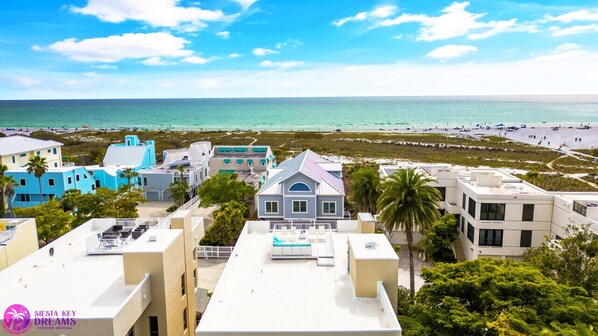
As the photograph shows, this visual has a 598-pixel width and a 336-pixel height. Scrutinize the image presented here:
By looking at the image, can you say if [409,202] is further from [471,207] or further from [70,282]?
[70,282]

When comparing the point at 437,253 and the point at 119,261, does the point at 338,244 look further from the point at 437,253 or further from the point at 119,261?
the point at 437,253

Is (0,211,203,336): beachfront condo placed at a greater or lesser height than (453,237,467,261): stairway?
greater

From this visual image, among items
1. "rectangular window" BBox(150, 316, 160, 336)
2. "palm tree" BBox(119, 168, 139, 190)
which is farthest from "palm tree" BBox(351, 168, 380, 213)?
"palm tree" BBox(119, 168, 139, 190)

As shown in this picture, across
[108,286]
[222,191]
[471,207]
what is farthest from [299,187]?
[108,286]

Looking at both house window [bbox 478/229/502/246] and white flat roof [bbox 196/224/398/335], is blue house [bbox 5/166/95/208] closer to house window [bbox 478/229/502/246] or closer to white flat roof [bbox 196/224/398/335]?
white flat roof [bbox 196/224/398/335]

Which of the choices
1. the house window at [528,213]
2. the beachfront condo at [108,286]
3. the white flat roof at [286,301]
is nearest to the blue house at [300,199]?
the house window at [528,213]

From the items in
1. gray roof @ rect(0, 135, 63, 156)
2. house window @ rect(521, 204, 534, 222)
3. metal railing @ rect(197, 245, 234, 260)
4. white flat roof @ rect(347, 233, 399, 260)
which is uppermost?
gray roof @ rect(0, 135, 63, 156)
